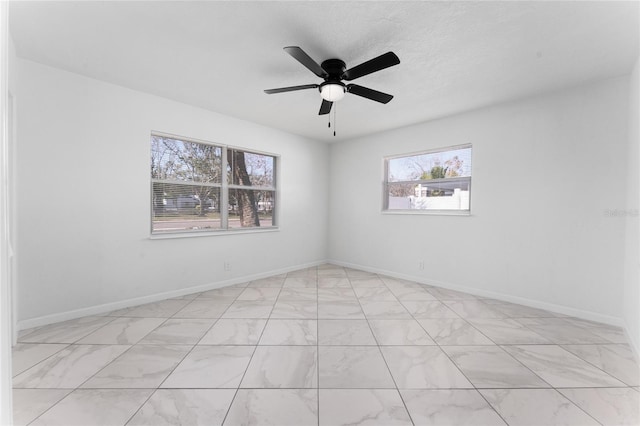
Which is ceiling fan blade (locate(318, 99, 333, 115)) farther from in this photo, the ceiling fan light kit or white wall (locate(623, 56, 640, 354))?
white wall (locate(623, 56, 640, 354))

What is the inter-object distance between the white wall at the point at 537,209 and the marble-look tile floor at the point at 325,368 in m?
0.47

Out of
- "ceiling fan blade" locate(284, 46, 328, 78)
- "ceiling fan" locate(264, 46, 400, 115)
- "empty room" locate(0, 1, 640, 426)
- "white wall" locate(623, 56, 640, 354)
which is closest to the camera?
"empty room" locate(0, 1, 640, 426)

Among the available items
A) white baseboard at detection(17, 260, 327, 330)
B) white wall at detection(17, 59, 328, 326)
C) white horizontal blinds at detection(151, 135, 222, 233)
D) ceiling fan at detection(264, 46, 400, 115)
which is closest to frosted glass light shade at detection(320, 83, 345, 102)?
ceiling fan at detection(264, 46, 400, 115)

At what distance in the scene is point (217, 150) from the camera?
157 inches

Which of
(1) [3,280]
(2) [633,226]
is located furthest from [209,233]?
(2) [633,226]

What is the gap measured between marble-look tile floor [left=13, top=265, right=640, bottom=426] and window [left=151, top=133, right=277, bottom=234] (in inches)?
48.5

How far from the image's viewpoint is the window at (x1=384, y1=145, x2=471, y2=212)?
388 centimetres

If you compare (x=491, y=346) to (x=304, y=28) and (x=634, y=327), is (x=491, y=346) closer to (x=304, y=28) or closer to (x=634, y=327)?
(x=634, y=327)

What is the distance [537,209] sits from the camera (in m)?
3.17

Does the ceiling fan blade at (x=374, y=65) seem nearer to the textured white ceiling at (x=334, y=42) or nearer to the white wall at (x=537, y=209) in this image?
the textured white ceiling at (x=334, y=42)

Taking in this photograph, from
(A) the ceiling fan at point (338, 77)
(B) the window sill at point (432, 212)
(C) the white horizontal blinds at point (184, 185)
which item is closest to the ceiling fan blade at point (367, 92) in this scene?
(A) the ceiling fan at point (338, 77)

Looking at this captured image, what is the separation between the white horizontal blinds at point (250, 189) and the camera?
4.23 meters

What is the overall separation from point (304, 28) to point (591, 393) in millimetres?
3270

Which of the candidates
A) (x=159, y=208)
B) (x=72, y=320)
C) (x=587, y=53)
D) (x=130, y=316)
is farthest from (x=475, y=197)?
(x=72, y=320)
